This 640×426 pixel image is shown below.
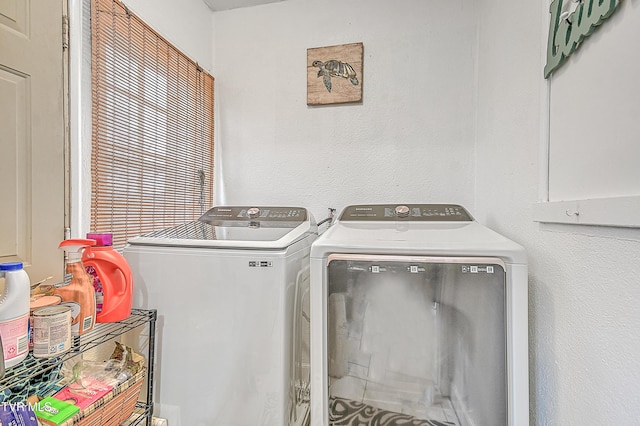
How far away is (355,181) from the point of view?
218 centimetres

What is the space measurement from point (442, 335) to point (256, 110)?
1.95 metres

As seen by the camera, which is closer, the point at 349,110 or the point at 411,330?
the point at 411,330

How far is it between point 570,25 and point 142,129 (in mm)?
1897

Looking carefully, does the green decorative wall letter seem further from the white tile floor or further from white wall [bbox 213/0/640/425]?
the white tile floor

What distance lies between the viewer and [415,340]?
3.79 ft

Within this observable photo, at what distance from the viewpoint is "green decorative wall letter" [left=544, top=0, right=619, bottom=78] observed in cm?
74

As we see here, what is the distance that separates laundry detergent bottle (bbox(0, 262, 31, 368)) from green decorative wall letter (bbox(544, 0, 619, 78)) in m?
1.69

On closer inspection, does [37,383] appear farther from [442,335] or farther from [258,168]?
[258,168]

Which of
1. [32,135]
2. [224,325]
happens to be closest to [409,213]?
[224,325]

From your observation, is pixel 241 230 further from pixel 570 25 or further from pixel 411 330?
pixel 570 25

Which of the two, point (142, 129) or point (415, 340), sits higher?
point (142, 129)

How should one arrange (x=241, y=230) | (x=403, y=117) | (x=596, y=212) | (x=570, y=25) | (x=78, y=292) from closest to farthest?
1. (x=596, y=212)
2. (x=570, y=25)
3. (x=78, y=292)
4. (x=241, y=230)
5. (x=403, y=117)

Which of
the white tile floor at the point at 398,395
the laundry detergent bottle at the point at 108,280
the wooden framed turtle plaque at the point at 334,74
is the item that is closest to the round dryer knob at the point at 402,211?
the white tile floor at the point at 398,395

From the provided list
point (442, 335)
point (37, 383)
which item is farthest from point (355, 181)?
point (37, 383)
